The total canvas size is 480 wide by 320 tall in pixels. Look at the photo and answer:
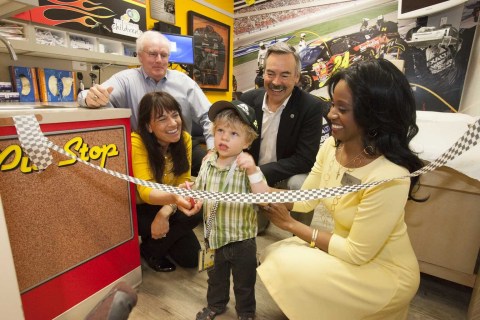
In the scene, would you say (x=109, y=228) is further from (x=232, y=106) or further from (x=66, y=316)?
(x=232, y=106)

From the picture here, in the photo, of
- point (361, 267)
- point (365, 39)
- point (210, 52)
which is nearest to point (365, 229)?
point (361, 267)

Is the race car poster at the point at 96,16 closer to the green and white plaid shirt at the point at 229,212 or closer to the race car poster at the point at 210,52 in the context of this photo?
the race car poster at the point at 210,52

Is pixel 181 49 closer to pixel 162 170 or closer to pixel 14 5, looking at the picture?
pixel 14 5

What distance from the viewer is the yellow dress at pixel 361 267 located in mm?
940

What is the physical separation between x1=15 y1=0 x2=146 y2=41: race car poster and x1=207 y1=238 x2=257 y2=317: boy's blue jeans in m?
2.81

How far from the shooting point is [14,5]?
63.8 inches

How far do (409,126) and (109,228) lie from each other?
1.42 metres

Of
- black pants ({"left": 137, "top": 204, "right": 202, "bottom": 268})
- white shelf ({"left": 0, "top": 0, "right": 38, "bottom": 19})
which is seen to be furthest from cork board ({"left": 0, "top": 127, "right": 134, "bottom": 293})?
white shelf ({"left": 0, "top": 0, "right": 38, "bottom": 19})

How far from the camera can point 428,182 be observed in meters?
1.45

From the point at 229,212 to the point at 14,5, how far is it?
182cm

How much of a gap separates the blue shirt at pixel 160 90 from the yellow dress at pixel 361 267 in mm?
1203

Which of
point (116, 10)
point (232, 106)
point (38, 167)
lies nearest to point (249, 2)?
point (116, 10)

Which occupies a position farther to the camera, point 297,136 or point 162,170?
point 297,136

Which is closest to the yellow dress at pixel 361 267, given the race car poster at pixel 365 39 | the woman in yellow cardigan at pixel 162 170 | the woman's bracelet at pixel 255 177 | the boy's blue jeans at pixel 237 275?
the boy's blue jeans at pixel 237 275
